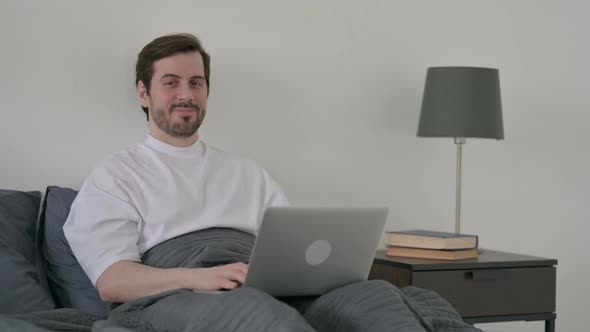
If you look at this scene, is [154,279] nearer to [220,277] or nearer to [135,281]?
[135,281]

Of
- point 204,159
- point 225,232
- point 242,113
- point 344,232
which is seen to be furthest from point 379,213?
point 242,113

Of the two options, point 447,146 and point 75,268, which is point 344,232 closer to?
point 75,268

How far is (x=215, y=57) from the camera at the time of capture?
3072 millimetres

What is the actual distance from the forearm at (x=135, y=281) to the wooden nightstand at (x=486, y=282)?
923 mm

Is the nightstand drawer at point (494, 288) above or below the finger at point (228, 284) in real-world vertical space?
below

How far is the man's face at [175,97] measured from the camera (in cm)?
→ 269

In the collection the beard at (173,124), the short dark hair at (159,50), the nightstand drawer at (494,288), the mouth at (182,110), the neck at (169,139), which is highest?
the short dark hair at (159,50)

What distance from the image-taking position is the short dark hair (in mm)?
2703

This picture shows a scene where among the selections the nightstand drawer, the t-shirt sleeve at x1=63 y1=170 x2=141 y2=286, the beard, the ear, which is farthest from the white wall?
the nightstand drawer

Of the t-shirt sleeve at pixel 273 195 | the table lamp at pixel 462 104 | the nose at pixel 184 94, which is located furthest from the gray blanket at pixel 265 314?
the table lamp at pixel 462 104

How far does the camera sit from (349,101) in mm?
3307

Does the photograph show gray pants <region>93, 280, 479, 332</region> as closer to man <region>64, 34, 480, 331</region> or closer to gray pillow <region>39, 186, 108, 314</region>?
man <region>64, 34, 480, 331</region>

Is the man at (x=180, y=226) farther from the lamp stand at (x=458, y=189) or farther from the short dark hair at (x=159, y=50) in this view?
the lamp stand at (x=458, y=189)

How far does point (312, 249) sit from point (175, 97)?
0.91 meters
